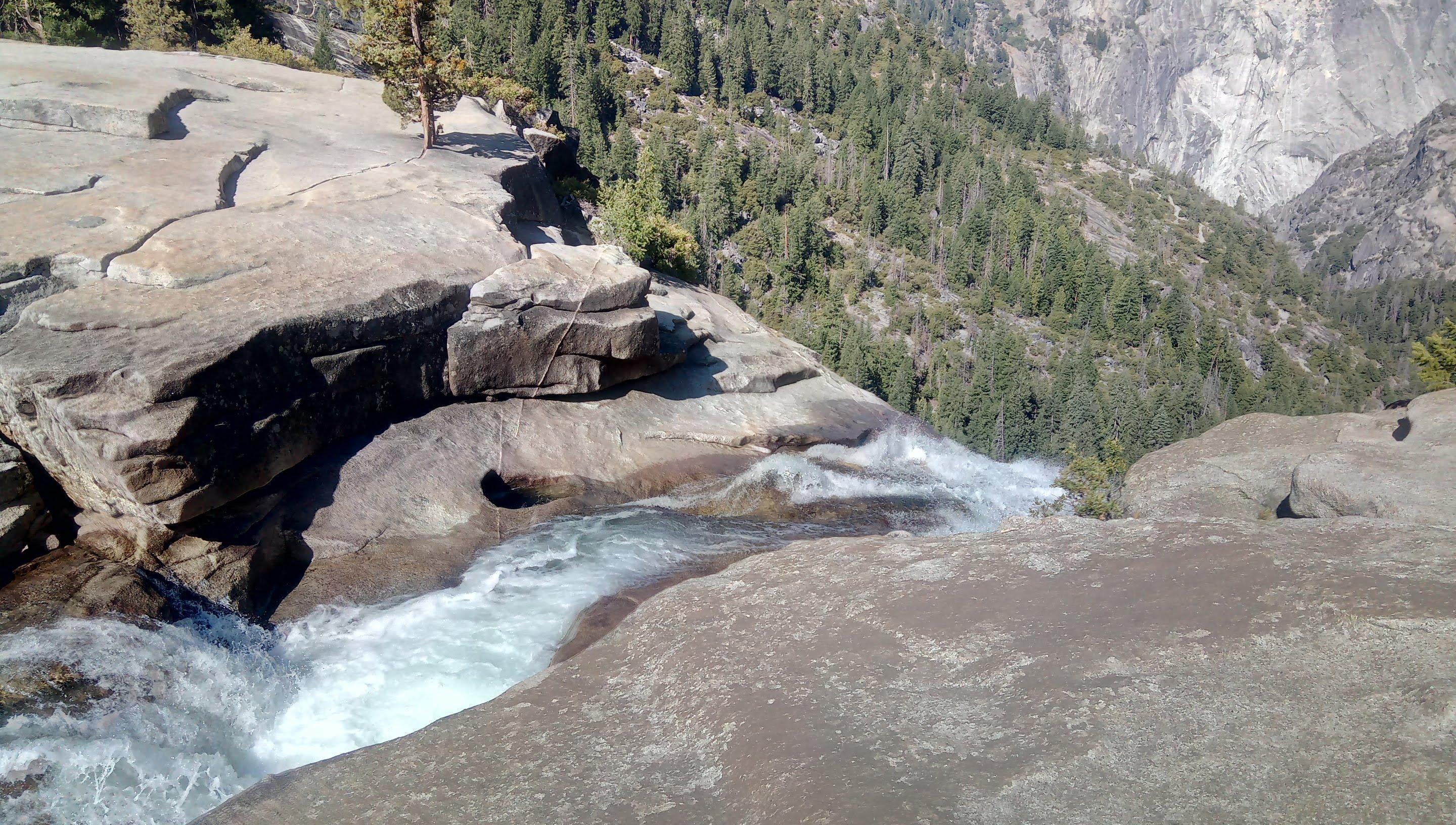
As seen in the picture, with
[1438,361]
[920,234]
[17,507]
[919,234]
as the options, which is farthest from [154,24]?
[920,234]

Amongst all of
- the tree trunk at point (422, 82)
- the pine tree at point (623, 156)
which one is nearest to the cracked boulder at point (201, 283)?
the tree trunk at point (422, 82)

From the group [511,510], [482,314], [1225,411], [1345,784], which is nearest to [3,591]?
[511,510]

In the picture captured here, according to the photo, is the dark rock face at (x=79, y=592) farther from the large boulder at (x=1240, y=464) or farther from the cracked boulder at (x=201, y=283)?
the large boulder at (x=1240, y=464)

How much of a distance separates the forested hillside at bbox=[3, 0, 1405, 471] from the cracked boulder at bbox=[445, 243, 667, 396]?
60225mm

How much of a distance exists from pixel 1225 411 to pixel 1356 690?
370 feet

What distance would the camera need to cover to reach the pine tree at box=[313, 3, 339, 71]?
4528 centimetres

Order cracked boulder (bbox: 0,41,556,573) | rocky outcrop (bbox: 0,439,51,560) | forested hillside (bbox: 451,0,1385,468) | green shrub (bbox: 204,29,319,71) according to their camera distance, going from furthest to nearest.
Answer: forested hillside (bbox: 451,0,1385,468) < green shrub (bbox: 204,29,319,71) < cracked boulder (bbox: 0,41,556,573) < rocky outcrop (bbox: 0,439,51,560)

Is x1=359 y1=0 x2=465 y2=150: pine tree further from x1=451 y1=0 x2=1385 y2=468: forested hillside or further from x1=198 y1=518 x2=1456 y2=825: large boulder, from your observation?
x1=451 y1=0 x2=1385 y2=468: forested hillside

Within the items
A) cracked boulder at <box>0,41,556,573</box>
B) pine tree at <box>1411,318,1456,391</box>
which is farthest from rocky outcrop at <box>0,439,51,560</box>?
pine tree at <box>1411,318,1456,391</box>

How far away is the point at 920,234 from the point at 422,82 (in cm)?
11265

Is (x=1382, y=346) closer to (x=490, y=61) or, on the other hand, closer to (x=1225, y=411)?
(x=1225, y=411)

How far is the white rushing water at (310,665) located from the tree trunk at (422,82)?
14361mm

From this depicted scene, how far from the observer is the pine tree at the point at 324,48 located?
149 feet

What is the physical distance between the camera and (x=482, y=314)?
19.1 metres
